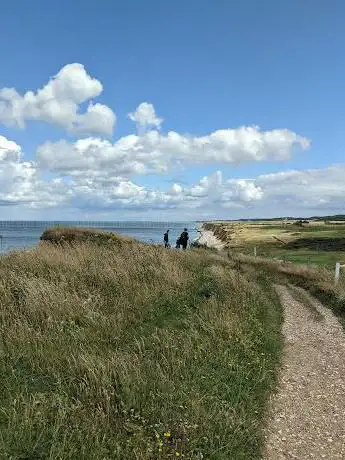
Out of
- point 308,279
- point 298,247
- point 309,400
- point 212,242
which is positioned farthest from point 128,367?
point 212,242

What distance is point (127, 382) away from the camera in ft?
22.3

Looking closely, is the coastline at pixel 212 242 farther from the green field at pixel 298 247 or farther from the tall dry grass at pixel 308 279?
the tall dry grass at pixel 308 279

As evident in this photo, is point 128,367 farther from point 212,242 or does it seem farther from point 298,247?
point 212,242

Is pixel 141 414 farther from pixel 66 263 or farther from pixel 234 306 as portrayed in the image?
pixel 66 263

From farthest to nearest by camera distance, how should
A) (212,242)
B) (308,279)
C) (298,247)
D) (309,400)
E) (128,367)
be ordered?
(212,242), (298,247), (308,279), (309,400), (128,367)

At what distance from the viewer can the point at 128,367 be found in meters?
7.43

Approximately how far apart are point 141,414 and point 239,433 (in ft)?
4.77

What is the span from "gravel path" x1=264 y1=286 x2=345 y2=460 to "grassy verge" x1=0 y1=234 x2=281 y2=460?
0.31 m

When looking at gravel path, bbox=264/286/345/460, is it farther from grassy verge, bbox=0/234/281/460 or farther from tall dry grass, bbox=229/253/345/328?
tall dry grass, bbox=229/253/345/328

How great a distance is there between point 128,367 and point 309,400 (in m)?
3.58

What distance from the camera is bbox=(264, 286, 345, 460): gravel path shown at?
6547mm

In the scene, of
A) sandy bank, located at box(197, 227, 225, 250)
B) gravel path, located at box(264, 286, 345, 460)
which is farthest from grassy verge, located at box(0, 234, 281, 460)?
sandy bank, located at box(197, 227, 225, 250)

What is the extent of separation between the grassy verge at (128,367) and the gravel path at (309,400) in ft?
1.02

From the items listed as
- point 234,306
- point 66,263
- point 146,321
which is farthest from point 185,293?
point 66,263
